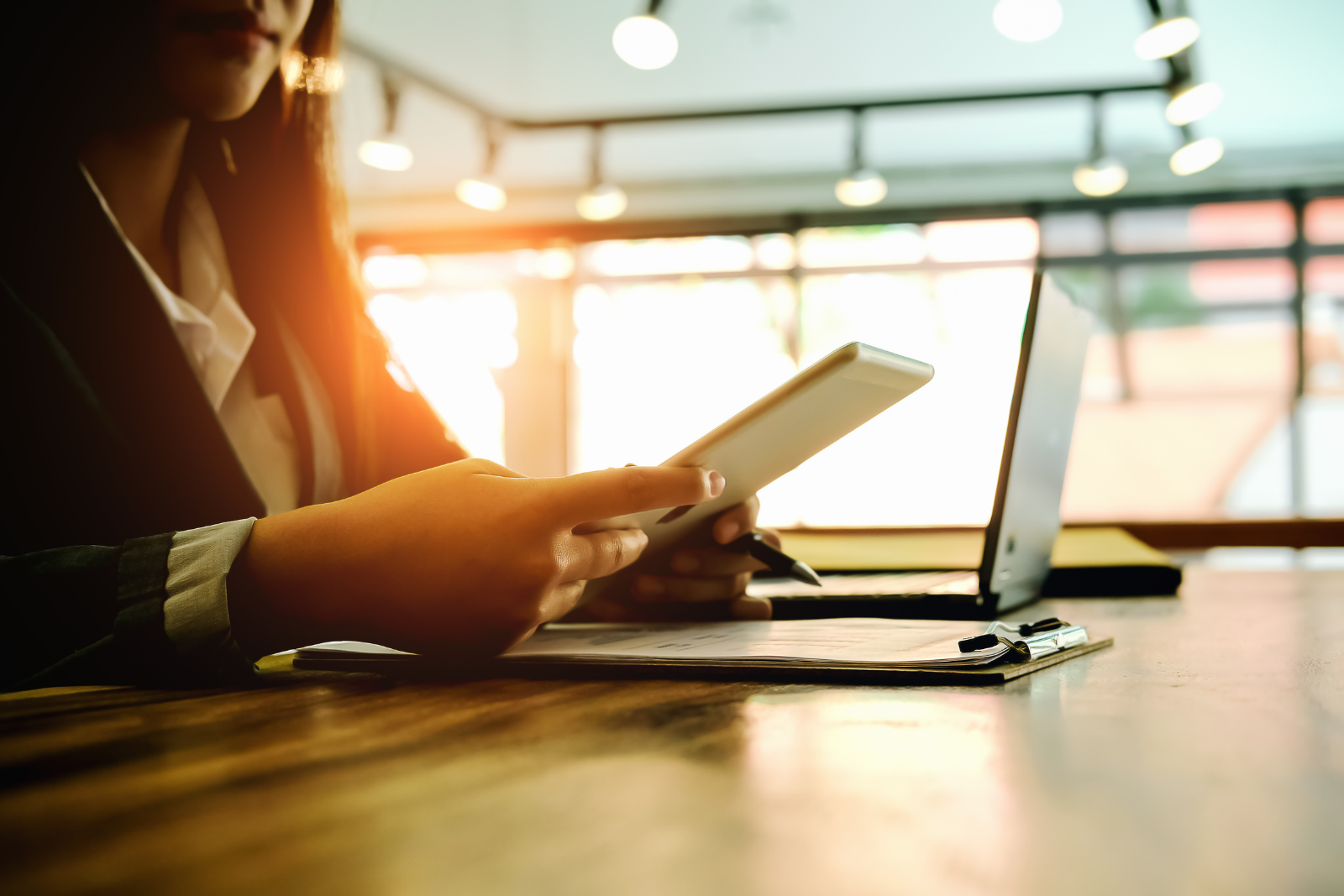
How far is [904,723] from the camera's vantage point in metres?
0.42

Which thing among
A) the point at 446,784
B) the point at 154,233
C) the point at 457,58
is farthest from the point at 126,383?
the point at 457,58

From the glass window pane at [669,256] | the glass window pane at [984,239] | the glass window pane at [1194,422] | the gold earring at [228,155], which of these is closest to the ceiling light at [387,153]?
the glass window pane at [669,256]

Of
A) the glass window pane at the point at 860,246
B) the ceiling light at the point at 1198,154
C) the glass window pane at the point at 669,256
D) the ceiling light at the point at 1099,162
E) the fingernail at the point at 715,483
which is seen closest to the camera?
the fingernail at the point at 715,483

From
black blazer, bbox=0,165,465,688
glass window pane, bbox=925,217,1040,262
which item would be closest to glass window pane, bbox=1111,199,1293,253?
glass window pane, bbox=925,217,1040,262

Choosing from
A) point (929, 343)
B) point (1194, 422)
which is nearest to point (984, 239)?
point (929, 343)

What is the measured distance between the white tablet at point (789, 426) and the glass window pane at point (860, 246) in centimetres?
581

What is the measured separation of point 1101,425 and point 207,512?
657 centimetres

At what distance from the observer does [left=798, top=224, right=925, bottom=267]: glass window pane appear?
6289 millimetres

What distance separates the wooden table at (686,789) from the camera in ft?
0.81

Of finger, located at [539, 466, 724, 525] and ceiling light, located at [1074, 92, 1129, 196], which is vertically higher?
ceiling light, located at [1074, 92, 1129, 196]

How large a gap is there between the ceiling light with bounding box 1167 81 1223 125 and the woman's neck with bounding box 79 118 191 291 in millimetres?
3386

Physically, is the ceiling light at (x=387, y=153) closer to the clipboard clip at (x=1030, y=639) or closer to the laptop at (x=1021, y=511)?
the laptop at (x=1021, y=511)

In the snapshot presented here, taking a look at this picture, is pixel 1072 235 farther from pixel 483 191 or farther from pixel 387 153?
pixel 387 153

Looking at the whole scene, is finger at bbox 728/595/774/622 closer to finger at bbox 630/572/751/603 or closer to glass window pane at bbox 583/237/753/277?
finger at bbox 630/572/751/603
